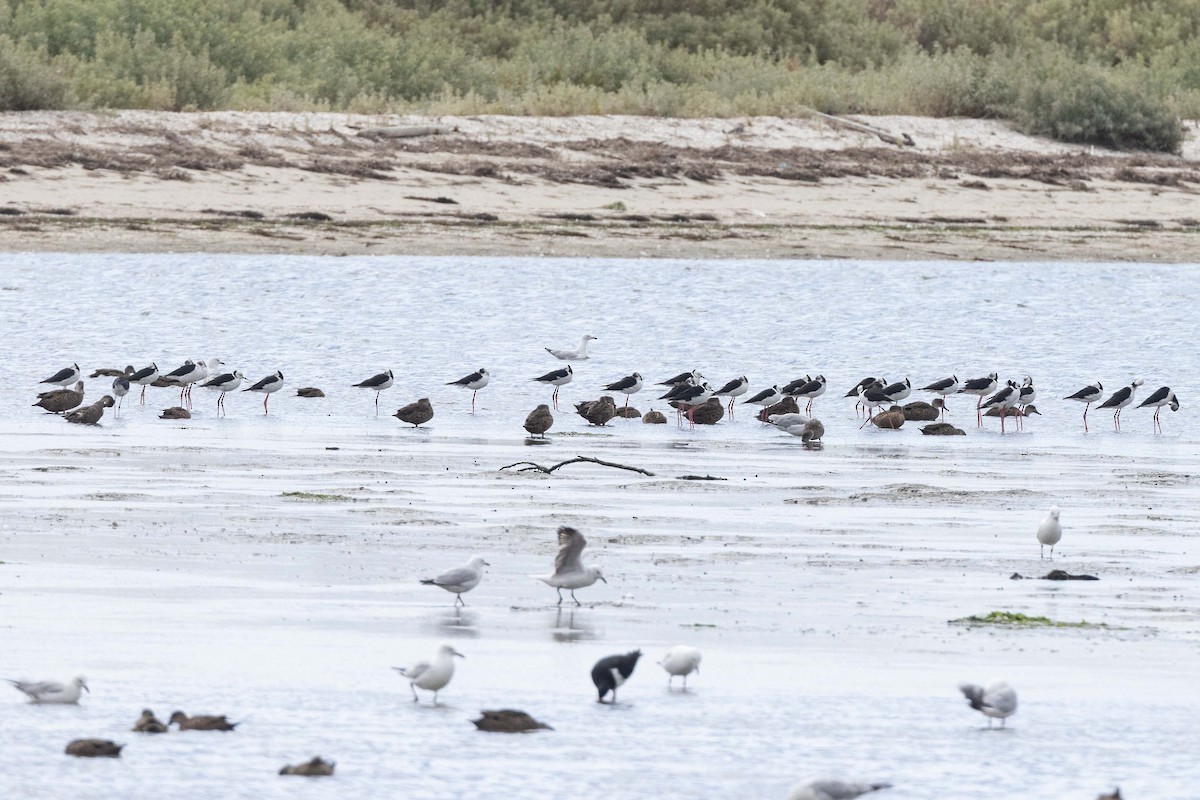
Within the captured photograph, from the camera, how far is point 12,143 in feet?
111

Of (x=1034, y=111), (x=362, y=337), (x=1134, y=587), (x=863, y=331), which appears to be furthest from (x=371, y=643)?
(x=1034, y=111)

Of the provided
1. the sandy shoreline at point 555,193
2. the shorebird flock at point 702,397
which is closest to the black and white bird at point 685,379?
the shorebird flock at point 702,397

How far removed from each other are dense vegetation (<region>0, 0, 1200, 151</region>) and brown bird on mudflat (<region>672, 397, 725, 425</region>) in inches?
702

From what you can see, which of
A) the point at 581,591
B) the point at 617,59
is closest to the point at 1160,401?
the point at 581,591

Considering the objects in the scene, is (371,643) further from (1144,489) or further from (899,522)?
(1144,489)

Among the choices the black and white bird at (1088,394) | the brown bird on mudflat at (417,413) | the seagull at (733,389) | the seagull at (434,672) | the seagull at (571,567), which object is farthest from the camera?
the seagull at (733,389)

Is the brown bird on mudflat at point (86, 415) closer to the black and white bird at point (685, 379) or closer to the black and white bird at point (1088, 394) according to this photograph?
the black and white bird at point (685, 379)

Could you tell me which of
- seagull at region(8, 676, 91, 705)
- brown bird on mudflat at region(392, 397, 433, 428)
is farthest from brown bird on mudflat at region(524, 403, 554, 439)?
seagull at region(8, 676, 91, 705)

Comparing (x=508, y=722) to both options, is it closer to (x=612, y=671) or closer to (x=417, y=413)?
(x=612, y=671)

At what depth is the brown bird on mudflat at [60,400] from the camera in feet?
68.7

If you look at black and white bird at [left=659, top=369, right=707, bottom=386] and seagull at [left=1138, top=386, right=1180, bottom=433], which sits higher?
seagull at [left=1138, top=386, right=1180, bottom=433]

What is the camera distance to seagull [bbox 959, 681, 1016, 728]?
848cm

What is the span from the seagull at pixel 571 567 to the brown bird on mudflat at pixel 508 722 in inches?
80.7

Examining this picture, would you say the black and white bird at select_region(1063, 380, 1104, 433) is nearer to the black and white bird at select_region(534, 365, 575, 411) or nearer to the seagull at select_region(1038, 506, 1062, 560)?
the black and white bird at select_region(534, 365, 575, 411)
